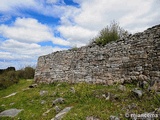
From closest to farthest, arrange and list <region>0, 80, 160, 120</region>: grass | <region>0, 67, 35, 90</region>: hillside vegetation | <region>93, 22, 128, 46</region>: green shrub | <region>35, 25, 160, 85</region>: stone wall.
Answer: <region>0, 80, 160, 120</region>: grass → <region>35, 25, 160, 85</region>: stone wall → <region>93, 22, 128, 46</region>: green shrub → <region>0, 67, 35, 90</region>: hillside vegetation

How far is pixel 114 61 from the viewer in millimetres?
7945

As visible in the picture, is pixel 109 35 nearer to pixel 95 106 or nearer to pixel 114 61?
pixel 114 61

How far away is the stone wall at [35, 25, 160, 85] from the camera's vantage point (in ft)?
21.5

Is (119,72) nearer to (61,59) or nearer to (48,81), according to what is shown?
(61,59)

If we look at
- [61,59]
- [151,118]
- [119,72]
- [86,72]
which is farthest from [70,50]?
[151,118]

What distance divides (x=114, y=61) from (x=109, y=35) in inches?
78.5

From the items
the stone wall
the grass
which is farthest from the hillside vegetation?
the grass

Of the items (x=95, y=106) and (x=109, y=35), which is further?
(x=109, y=35)

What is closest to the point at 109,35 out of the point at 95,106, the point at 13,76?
the point at 95,106

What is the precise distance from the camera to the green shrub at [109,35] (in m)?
9.28

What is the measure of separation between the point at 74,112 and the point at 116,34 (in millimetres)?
5440

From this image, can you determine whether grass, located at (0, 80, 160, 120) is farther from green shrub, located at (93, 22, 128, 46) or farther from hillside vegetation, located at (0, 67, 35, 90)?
hillside vegetation, located at (0, 67, 35, 90)

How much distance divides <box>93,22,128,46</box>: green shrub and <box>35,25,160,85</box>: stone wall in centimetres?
44

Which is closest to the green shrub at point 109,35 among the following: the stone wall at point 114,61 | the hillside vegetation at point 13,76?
the stone wall at point 114,61
